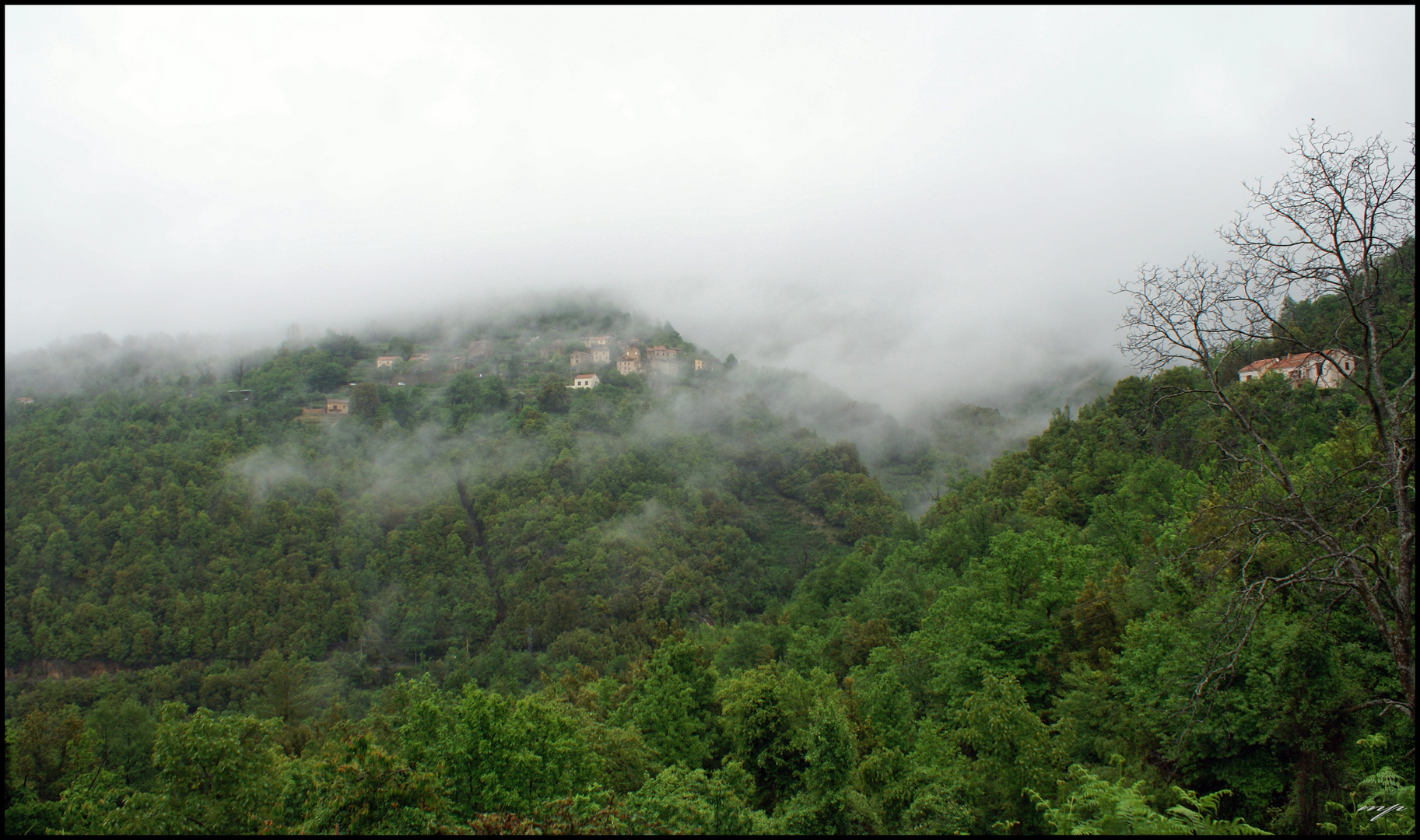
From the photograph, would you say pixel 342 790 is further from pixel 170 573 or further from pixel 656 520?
pixel 170 573

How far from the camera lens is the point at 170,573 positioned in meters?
115

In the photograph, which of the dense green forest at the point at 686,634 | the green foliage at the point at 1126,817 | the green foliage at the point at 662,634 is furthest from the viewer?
the green foliage at the point at 662,634

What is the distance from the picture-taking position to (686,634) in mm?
35000

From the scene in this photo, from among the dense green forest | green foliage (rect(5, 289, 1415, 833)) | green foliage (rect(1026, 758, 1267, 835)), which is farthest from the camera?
green foliage (rect(5, 289, 1415, 833))

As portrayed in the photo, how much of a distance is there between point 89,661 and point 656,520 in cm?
8906

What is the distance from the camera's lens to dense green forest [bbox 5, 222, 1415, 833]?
13.3 meters

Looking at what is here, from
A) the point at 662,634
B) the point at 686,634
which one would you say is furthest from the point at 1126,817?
the point at 662,634

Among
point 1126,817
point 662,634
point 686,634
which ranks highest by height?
point 1126,817

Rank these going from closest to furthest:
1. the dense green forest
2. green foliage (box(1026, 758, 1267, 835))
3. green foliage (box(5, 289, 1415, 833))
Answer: green foliage (box(1026, 758, 1267, 835)) < the dense green forest < green foliage (box(5, 289, 1415, 833))

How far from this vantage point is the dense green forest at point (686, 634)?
13.3m

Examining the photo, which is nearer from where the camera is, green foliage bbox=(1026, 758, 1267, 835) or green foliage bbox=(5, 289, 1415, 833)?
green foliage bbox=(1026, 758, 1267, 835)

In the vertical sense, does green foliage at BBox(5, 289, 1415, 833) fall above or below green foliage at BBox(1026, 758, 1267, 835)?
below

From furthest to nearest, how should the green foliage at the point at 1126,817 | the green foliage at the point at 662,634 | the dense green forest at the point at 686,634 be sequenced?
the green foliage at the point at 662,634 → the dense green forest at the point at 686,634 → the green foliage at the point at 1126,817

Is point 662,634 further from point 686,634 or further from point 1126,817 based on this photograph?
point 1126,817
